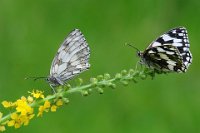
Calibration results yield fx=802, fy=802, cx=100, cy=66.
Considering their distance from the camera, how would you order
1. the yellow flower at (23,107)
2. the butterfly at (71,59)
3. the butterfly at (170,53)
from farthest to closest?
the butterfly at (170,53) < the butterfly at (71,59) < the yellow flower at (23,107)

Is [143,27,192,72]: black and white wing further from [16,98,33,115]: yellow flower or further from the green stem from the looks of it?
[16,98,33,115]: yellow flower

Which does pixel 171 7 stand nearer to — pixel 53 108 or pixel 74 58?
pixel 74 58

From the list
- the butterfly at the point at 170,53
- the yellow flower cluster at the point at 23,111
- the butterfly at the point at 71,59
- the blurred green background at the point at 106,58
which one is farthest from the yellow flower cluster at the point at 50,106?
the blurred green background at the point at 106,58

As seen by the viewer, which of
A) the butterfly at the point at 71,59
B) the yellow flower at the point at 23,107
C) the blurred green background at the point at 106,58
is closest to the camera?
the yellow flower at the point at 23,107

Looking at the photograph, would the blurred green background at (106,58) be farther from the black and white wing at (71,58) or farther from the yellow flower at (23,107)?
the yellow flower at (23,107)

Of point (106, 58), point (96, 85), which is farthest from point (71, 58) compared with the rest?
point (106, 58)

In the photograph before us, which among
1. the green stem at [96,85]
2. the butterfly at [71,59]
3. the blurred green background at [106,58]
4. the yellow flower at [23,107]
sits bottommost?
the green stem at [96,85]

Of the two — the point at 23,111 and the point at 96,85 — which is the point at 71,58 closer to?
the point at 96,85

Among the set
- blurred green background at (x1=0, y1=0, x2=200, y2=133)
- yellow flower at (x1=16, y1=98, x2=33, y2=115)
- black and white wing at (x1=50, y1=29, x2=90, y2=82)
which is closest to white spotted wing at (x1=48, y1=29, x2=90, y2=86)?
black and white wing at (x1=50, y1=29, x2=90, y2=82)
